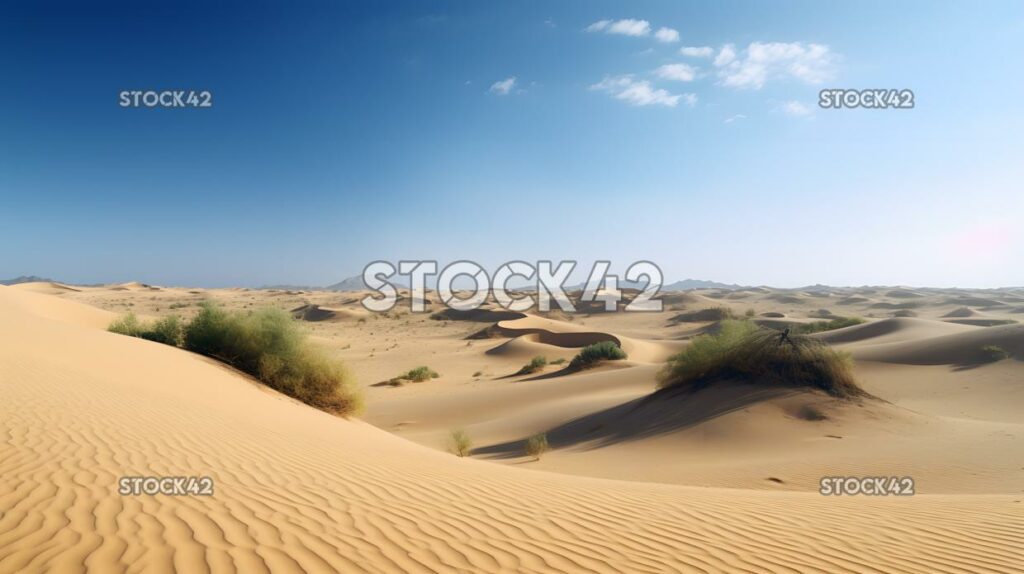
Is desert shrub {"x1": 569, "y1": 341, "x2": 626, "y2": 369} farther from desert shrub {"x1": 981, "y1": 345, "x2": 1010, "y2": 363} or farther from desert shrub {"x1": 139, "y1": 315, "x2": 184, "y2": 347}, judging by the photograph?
desert shrub {"x1": 139, "y1": 315, "x2": 184, "y2": 347}

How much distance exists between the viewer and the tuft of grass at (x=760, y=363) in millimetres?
13102

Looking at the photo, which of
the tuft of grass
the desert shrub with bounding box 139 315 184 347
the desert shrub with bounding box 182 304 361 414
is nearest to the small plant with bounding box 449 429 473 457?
the desert shrub with bounding box 182 304 361 414

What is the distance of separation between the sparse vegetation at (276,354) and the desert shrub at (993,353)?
19.1 m

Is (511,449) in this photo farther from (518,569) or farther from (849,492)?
(518,569)

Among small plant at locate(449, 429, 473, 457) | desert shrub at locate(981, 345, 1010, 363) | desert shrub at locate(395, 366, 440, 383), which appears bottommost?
desert shrub at locate(395, 366, 440, 383)

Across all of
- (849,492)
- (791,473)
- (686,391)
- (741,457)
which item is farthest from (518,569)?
(686,391)

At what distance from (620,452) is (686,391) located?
13.1ft

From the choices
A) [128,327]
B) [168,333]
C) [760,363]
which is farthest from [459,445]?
[128,327]

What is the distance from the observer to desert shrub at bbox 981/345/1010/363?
1769 centimetres

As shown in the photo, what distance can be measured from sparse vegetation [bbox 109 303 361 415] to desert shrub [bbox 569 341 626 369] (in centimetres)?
1378

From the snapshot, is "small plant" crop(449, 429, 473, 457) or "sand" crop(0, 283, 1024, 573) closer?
"sand" crop(0, 283, 1024, 573)

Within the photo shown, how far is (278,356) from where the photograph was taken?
43.2ft

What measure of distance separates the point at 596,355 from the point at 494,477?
1985 centimetres

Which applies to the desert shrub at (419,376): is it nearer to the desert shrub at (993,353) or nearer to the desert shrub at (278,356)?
the desert shrub at (278,356)
